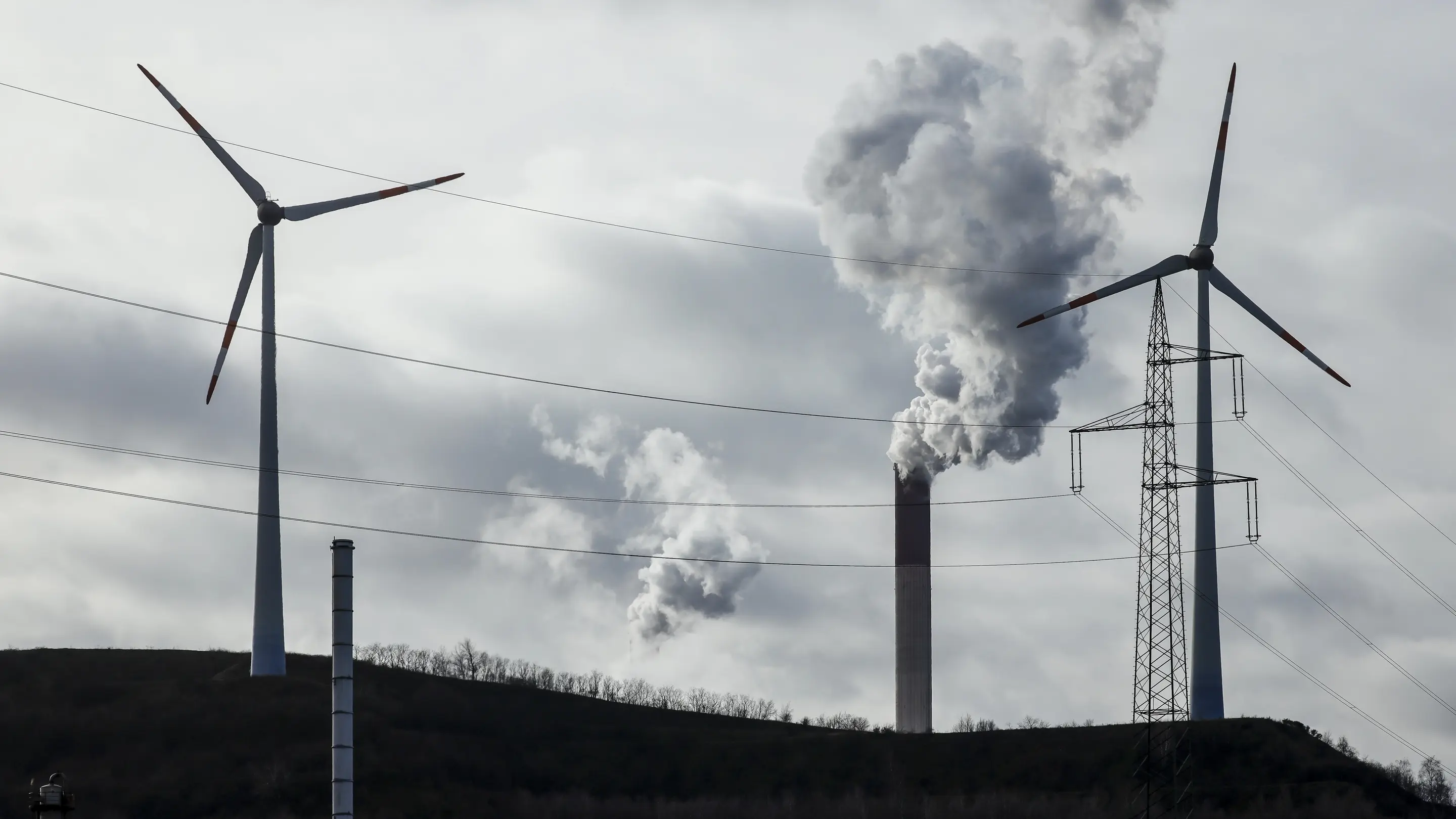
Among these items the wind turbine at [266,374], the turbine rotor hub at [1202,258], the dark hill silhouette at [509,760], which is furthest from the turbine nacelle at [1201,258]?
the wind turbine at [266,374]

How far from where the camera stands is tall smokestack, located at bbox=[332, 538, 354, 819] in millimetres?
50719

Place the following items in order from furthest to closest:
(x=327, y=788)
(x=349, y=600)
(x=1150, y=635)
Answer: (x=327, y=788)
(x=1150, y=635)
(x=349, y=600)

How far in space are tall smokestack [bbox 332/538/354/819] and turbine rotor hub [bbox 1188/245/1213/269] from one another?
7420 centimetres

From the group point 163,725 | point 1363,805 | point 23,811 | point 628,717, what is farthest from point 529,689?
point 1363,805

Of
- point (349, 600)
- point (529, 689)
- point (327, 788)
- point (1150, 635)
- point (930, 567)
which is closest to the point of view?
point (349, 600)

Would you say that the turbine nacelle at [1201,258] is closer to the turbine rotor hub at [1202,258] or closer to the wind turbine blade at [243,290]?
the turbine rotor hub at [1202,258]

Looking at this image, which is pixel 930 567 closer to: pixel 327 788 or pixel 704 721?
pixel 704 721

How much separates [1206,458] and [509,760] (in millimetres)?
51796

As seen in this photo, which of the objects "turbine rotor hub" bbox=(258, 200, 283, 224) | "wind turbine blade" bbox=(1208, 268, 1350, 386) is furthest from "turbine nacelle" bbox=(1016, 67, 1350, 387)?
"turbine rotor hub" bbox=(258, 200, 283, 224)

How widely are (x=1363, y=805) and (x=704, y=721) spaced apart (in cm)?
5670

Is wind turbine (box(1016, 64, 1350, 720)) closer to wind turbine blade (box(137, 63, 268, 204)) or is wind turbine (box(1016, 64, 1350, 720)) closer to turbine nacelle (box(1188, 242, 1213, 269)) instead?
turbine nacelle (box(1188, 242, 1213, 269))

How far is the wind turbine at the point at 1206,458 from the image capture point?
359ft

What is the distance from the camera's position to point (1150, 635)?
7781 centimetres

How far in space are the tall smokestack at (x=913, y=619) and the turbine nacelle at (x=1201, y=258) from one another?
3208 centimetres
